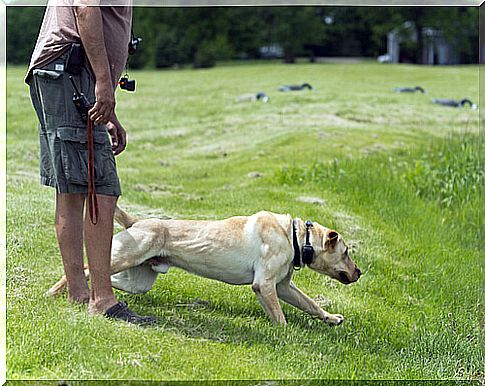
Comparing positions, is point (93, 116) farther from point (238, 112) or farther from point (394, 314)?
point (238, 112)

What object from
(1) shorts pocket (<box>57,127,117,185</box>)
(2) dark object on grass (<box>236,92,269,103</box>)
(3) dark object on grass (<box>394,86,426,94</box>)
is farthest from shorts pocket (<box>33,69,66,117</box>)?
(3) dark object on grass (<box>394,86,426,94</box>)

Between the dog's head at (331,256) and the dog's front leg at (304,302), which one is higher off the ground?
the dog's head at (331,256)

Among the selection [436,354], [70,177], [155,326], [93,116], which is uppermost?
[93,116]

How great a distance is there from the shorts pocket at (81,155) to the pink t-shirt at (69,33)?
336 millimetres

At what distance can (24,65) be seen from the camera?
302 inches

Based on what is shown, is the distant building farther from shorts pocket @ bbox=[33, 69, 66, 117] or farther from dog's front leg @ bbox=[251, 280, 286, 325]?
shorts pocket @ bbox=[33, 69, 66, 117]

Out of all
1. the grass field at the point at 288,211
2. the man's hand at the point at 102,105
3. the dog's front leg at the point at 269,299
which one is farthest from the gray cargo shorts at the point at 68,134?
the dog's front leg at the point at 269,299

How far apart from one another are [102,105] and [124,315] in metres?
1.15

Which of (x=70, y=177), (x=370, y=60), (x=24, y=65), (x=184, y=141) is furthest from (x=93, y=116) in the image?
(x=184, y=141)

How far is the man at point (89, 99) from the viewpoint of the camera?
4.09 metres

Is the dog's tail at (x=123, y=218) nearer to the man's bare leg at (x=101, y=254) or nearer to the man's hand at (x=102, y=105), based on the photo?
the man's bare leg at (x=101, y=254)

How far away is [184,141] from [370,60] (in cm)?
361

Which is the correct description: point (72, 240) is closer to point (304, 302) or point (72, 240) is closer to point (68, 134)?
point (68, 134)

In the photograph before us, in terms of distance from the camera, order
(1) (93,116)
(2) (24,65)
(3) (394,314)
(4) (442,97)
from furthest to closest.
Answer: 1. (4) (442,97)
2. (2) (24,65)
3. (3) (394,314)
4. (1) (93,116)
